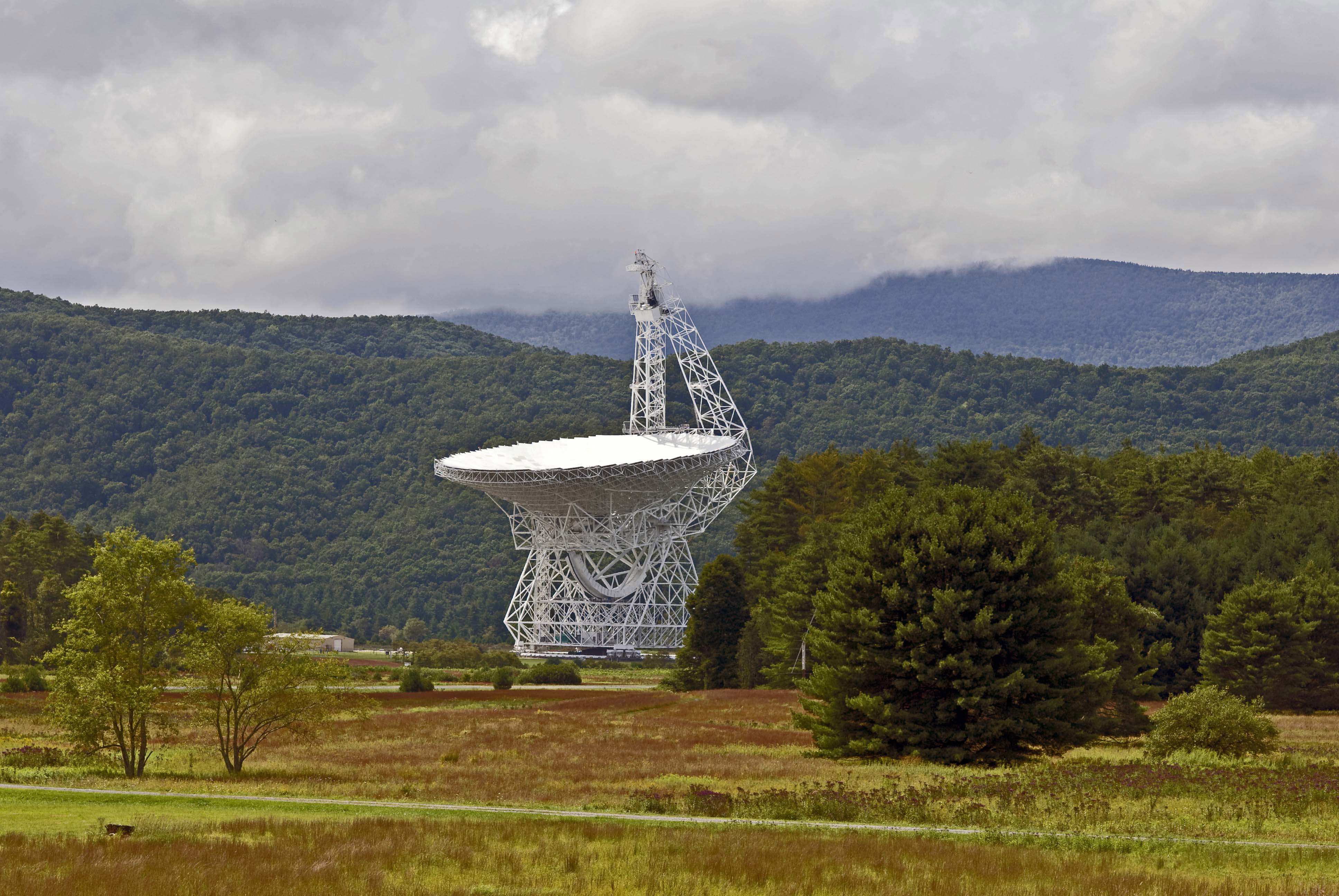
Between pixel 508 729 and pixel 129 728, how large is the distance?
14967mm

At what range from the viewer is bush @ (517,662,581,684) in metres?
78.8

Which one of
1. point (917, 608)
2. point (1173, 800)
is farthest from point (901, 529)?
point (1173, 800)

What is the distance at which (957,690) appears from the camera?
34.1 metres

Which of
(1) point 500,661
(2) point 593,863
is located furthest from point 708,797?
(1) point 500,661

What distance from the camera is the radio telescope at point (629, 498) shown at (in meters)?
88.0

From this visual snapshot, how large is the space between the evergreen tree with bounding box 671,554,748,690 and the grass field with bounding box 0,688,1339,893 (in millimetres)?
28501

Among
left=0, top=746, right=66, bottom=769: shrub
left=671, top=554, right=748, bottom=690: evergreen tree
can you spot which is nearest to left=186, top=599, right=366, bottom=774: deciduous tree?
left=0, top=746, right=66, bottom=769: shrub

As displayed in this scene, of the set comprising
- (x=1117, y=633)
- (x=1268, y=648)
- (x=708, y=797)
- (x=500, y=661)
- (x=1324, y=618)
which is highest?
(x=1117, y=633)

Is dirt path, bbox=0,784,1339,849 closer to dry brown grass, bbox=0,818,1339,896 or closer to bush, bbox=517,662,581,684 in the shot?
dry brown grass, bbox=0,818,1339,896

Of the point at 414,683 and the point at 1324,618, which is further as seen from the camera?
the point at 414,683

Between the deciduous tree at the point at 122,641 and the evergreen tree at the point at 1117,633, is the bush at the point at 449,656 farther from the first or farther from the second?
the deciduous tree at the point at 122,641

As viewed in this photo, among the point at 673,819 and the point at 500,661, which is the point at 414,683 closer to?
the point at 500,661

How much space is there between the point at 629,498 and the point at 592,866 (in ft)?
250

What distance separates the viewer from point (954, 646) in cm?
3406
